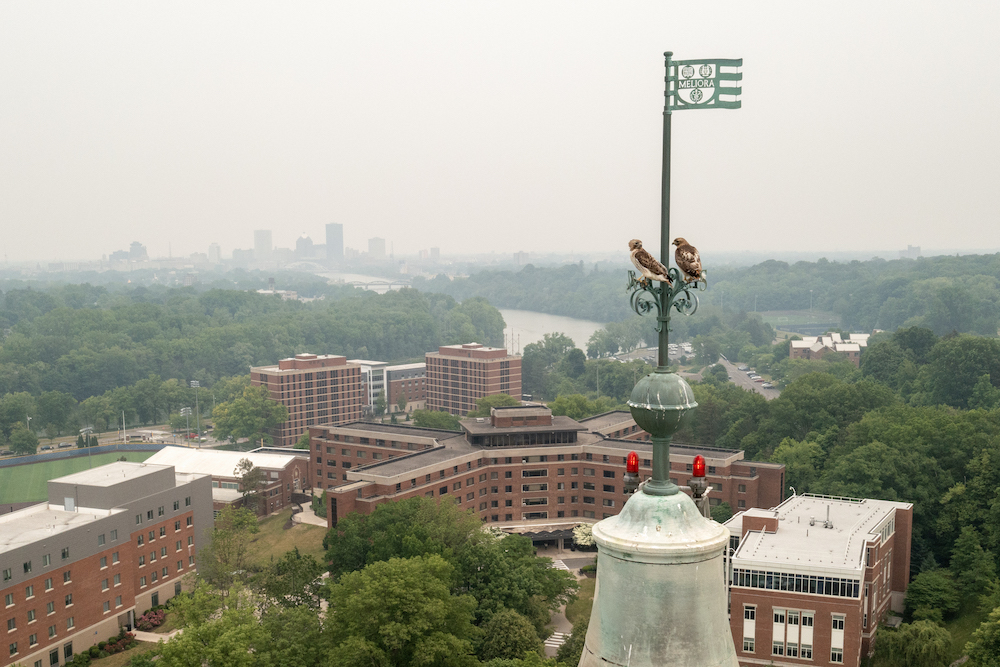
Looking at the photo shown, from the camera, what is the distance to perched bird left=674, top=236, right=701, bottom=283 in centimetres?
627

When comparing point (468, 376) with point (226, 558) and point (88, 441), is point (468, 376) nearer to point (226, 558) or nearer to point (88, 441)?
point (88, 441)

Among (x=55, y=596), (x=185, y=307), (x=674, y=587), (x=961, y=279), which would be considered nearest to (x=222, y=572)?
(x=55, y=596)

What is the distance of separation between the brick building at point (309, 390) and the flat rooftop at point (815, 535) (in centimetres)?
5994

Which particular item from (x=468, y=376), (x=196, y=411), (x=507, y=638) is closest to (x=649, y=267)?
(x=507, y=638)

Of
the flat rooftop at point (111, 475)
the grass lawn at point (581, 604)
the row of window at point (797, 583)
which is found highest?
the flat rooftop at point (111, 475)

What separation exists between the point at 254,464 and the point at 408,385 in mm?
47005

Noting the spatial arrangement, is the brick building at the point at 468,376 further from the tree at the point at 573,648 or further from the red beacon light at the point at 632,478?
the red beacon light at the point at 632,478

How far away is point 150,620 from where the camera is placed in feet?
155

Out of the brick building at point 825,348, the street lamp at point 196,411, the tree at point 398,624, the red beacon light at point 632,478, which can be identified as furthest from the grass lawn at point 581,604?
the brick building at point 825,348

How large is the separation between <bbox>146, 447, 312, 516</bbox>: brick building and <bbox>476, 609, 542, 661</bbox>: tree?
3214 centimetres

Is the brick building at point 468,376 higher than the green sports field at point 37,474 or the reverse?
higher

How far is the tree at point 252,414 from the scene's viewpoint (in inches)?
3686

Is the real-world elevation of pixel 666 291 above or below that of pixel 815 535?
above

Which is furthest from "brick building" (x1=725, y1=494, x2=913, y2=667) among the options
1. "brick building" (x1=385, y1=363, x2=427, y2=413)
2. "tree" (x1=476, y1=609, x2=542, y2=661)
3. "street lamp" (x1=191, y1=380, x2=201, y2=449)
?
"brick building" (x1=385, y1=363, x2=427, y2=413)
